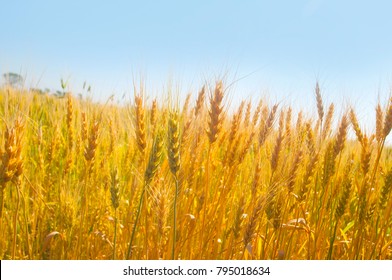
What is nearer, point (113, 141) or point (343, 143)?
point (343, 143)

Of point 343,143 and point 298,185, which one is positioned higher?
point 343,143

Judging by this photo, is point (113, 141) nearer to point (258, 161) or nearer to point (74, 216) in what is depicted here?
point (74, 216)

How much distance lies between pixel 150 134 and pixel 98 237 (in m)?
0.67

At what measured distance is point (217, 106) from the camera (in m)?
1.64

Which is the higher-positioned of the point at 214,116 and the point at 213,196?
the point at 214,116

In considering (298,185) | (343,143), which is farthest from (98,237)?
(343,143)

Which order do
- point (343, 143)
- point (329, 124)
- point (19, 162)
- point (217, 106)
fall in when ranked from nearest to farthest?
1. point (19, 162)
2. point (217, 106)
3. point (343, 143)
4. point (329, 124)

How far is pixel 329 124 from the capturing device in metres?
2.08

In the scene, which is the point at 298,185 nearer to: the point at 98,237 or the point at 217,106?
the point at 217,106

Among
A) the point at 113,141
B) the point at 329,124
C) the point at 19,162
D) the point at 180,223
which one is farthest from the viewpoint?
the point at 113,141

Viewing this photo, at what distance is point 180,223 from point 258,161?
46cm

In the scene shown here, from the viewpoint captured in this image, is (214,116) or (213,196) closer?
(214,116)

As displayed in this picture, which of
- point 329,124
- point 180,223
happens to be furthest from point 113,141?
point 329,124
